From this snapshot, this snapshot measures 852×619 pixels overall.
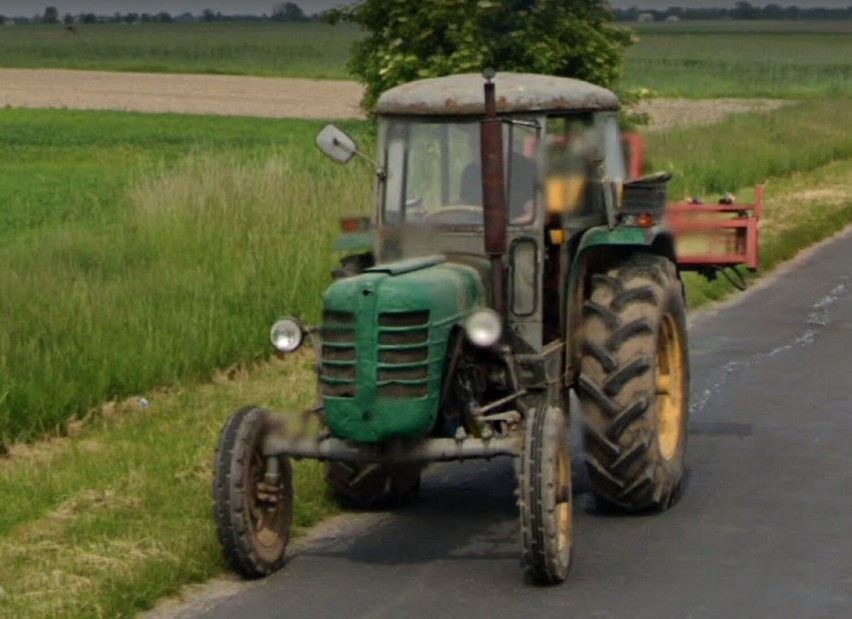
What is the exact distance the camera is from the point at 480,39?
701 inches

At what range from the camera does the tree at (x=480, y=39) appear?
1762cm

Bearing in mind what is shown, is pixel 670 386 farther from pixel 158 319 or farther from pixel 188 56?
pixel 188 56

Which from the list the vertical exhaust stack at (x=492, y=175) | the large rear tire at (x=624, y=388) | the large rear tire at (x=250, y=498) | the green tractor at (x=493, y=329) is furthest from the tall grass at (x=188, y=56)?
the large rear tire at (x=250, y=498)

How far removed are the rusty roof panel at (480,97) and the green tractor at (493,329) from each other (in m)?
0.01

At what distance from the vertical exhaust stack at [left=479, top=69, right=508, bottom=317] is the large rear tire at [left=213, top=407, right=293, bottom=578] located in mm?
1225

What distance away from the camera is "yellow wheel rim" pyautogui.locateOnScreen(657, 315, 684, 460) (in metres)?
9.89

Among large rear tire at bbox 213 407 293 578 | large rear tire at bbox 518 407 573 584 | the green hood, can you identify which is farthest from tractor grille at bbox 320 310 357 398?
large rear tire at bbox 518 407 573 584

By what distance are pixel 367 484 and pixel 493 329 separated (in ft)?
4.64

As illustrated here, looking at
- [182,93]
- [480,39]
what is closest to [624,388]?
[480,39]

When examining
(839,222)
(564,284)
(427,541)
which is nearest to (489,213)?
(564,284)

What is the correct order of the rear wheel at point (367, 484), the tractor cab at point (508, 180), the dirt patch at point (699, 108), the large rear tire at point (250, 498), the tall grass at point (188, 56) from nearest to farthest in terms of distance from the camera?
1. the large rear tire at point (250, 498)
2. the tractor cab at point (508, 180)
3. the rear wheel at point (367, 484)
4. the dirt patch at point (699, 108)
5. the tall grass at point (188, 56)

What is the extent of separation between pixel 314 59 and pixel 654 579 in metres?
89.3

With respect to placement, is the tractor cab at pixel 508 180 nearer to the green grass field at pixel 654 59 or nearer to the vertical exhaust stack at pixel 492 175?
the vertical exhaust stack at pixel 492 175

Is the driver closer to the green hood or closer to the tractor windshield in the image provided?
the tractor windshield
